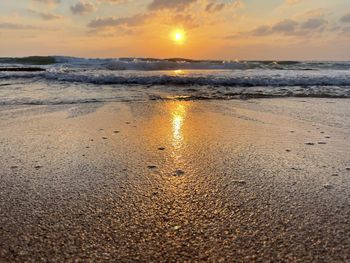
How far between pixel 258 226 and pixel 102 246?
65cm

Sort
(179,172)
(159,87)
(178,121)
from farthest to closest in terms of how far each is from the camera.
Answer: (159,87), (178,121), (179,172)

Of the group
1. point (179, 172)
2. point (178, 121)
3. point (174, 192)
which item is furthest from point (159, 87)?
point (174, 192)

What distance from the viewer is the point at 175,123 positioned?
3936 millimetres

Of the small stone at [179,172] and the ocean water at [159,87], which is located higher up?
the small stone at [179,172]

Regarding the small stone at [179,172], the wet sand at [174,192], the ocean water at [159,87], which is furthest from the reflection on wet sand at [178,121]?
the ocean water at [159,87]

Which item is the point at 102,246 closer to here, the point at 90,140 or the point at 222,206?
the point at 222,206

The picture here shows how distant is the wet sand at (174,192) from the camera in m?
1.32

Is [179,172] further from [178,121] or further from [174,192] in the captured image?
[178,121]

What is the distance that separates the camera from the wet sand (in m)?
1.32

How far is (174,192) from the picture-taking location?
73.5 inches

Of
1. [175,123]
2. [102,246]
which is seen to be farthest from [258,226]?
[175,123]

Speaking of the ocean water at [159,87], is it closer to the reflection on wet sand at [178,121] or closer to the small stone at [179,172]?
the reflection on wet sand at [178,121]

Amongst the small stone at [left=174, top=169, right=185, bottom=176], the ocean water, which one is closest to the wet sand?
the small stone at [left=174, top=169, right=185, bottom=176]

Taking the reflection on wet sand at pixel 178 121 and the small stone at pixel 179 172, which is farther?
the reflection on wet sand at pixel 178 121
